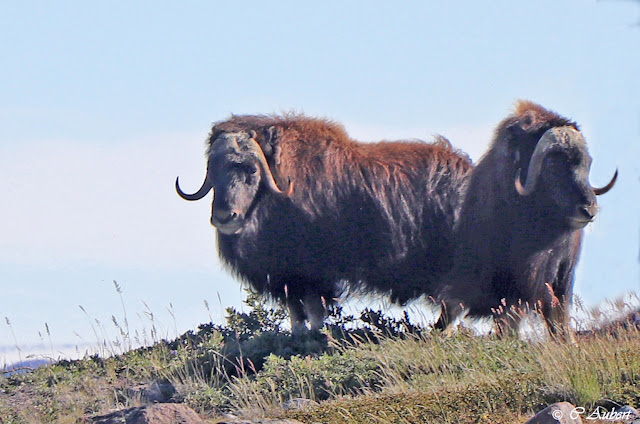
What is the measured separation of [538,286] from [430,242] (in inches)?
68.3

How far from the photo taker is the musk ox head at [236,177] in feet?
38.1

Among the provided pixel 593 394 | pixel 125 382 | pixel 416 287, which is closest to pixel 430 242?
pixel 416 287

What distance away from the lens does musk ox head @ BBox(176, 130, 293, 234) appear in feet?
38.1

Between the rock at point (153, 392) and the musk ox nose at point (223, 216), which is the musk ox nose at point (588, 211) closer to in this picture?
the musk ox nose at point (223, 216)

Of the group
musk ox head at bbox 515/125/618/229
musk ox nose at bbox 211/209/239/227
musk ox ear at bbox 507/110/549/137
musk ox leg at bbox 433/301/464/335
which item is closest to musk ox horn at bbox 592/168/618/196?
musk ox head at bbox 515/125/618/229

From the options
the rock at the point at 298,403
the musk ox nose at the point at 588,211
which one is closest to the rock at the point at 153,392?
the rock at the point at 298,403

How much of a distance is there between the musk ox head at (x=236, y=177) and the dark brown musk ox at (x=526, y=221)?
2405mm

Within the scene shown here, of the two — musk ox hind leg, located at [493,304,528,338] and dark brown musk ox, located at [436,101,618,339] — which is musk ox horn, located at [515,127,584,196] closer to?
dark brown musk ox, located at [436,101,618,339]

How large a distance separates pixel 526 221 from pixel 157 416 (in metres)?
5.47

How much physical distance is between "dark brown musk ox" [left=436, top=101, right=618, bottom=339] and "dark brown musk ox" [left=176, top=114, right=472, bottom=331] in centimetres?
76

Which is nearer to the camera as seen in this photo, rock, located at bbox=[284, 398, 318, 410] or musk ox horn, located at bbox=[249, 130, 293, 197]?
rock, located at bbox=[284, 398, 318, 410]

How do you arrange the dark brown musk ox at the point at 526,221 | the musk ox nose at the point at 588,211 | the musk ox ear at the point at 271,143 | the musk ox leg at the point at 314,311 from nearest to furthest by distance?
the musk ox nose at the point at 588,211 → the dark brown musk ox at the point at 526,221 → the musk ox leg at the point at 314,311 → the musk ox ear at the point at 271,143

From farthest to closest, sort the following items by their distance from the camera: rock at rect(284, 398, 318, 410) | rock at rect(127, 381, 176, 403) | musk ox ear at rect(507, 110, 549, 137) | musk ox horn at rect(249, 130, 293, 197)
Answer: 1. musk ox horn at rect(249, 130, 293, 197)
2. musk ox ear at rect(507, 110, 549, 137)
3. rock at rect(127, 381, 176, 403)
4. rock at rect(284, 398, 318, 410)

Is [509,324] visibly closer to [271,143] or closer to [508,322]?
[508,322]
